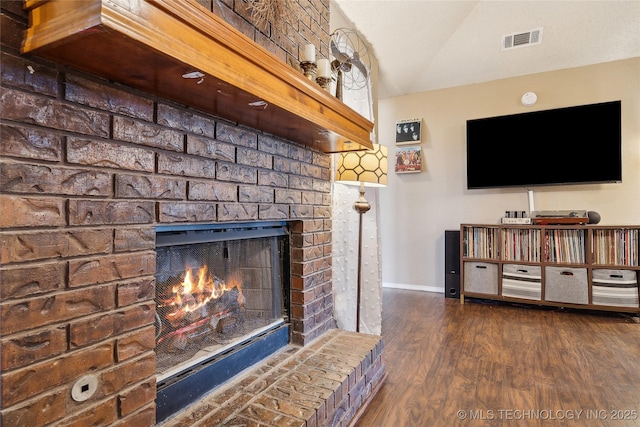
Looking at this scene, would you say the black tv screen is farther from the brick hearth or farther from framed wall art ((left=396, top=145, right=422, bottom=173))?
the brick hearth

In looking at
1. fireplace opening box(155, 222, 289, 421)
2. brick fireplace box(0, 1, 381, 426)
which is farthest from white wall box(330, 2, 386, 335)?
brick fireplace box(0, 1, 381, 426)

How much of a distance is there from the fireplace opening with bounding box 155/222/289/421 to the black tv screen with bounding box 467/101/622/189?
2873 mm

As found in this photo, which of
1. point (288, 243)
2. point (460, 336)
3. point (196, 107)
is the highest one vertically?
point (196, 107)

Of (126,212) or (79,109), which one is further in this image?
(126,212)

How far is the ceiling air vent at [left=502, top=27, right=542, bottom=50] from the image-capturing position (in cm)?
333

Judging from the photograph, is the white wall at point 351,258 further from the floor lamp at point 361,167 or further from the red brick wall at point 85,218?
the red brick wall at point 85,218

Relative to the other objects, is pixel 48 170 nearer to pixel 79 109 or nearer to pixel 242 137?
pixel 79 109

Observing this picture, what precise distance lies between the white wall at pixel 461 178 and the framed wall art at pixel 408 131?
0.08m

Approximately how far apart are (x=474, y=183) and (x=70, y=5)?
12.6 feet

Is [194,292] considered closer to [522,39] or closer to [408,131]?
[408,131]

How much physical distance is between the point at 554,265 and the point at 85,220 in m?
3.70

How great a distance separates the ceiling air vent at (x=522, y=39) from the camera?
10.9 ft

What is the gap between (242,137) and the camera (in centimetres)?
141

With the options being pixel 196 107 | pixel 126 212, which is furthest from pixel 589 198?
pixel 126 212
